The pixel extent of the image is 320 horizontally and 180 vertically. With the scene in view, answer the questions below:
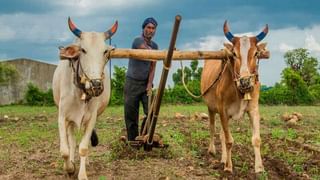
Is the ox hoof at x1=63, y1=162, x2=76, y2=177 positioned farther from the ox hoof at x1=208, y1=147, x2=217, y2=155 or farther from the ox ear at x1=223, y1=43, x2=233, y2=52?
the ox hoof at x1=208, y1=147, x2=217, y2=155

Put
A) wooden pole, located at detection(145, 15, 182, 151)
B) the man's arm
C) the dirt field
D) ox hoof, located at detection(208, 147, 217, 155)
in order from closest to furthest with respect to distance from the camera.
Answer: wooden pole, located at detection(145, 15, 182, 151), the dirt field, the man's arm, ox hoof, located at detection(208, 147, 217, 155)

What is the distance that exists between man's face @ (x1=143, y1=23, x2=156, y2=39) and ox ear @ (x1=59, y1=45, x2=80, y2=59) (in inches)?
87.4

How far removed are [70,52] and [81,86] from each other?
0.47m

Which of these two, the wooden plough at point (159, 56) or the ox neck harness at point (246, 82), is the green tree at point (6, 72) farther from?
the ox neck harness at point (246, 82)

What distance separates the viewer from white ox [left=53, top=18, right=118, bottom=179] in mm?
6371

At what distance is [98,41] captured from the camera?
660 centimetres

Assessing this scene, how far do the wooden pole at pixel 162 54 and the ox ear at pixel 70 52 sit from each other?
0.58m

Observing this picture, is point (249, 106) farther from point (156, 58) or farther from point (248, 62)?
point (156, 58)

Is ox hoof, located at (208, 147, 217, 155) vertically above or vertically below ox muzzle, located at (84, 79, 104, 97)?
below

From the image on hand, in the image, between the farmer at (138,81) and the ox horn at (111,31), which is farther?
the farmer at (138,81)

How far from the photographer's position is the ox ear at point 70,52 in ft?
21.8

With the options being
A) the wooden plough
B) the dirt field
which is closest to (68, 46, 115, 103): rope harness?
the wooden plough

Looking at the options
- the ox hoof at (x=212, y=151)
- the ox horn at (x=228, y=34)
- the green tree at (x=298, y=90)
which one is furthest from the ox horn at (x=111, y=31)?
the green tree at (x=298, y=90)

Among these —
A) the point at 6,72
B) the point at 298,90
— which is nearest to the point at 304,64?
the point at 298,90
